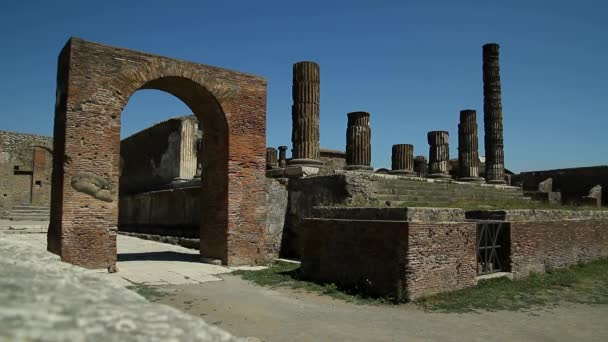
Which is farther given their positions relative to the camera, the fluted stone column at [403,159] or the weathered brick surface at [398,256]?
the fluted stone column at [403,159]

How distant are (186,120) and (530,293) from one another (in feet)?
49.4

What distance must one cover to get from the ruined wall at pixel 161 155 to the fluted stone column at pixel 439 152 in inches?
399

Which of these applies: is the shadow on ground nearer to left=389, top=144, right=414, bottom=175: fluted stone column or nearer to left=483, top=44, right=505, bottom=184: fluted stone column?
left=389, top=144, right=414, bottom=175: fluted stone column

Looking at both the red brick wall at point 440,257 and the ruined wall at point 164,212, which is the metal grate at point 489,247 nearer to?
the red brick wall at point 440,257

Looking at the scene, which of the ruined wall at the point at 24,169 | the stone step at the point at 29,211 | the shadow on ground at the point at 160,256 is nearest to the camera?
the shadow on ground at the point at 160,256

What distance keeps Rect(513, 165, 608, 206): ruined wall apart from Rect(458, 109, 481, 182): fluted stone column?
924 centimetres

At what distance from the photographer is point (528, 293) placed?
8281mm

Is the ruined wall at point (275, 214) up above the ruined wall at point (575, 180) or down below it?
below

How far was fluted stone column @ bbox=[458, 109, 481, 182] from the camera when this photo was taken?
2119cm

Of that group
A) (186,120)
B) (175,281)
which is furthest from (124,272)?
(186,120)

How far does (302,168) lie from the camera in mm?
13703

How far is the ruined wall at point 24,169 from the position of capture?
2845cm

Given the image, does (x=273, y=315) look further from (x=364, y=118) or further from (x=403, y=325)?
(x=364, y=118)

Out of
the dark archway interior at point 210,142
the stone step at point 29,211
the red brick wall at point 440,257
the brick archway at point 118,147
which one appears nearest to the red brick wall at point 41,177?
the stone step at point 29,211
